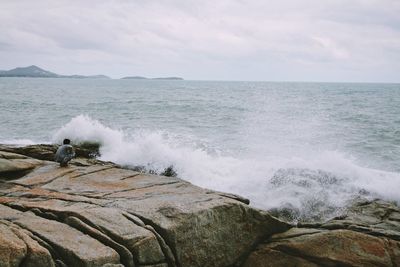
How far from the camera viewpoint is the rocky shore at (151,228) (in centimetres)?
532

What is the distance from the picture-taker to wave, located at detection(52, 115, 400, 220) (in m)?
11.6

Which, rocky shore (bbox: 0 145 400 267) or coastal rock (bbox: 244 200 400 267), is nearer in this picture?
rocky shore (bbox: 0 145 400 267)

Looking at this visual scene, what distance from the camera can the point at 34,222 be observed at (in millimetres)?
5703

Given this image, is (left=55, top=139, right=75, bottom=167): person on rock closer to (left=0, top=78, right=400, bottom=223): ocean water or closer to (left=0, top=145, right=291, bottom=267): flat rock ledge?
Result: (left=0, top=145, right=291, bottom=267): flat rock ledge

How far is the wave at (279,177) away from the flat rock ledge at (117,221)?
388cm

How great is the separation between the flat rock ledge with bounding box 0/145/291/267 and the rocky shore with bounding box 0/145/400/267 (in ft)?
0.04

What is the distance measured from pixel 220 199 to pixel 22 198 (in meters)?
3.46

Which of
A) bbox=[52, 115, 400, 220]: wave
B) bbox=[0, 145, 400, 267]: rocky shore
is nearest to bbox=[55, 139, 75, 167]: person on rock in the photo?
bbox=[0, 145, 400, 267]: rocky shore

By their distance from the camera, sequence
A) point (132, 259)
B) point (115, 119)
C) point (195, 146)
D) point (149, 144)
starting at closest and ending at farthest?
point (132, 259) → point (149, 144) → point (195, 146) → point (115, 119)

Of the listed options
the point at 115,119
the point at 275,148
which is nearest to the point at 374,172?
the point at 275,148

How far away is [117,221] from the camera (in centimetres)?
602

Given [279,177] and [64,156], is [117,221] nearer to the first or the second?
[64,156]

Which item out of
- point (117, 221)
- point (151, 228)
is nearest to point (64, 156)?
point (117, 221)

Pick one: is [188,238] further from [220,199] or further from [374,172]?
[374,172]
